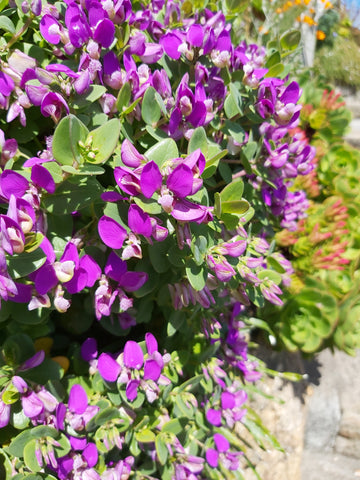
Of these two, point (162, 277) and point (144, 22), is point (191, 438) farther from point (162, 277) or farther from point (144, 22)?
point (144, 22)

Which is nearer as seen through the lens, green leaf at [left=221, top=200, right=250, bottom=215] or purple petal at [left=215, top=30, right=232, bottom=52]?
green leaf at [left=221, top=200, right=250, bottom=215]

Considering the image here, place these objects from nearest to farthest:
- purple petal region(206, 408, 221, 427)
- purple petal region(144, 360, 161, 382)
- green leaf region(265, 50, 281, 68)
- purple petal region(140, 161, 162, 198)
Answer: purple petal region(140, 161, 162, 198), purple petal region(144, 360, 161, 382), green leaf region(265, 50, 281, 68), purple petal region(206, 408, 221, 427)

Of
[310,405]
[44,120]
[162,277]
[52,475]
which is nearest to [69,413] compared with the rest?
[52,475]

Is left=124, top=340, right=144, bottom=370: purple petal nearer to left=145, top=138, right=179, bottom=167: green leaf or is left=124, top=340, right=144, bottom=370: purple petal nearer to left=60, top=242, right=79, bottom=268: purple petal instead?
left=60, top=242, right=79, bottom=268: purple petal

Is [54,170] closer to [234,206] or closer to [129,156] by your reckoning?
[129,156]

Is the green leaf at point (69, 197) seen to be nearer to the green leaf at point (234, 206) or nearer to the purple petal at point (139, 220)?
the purple petal at point (139, 220)

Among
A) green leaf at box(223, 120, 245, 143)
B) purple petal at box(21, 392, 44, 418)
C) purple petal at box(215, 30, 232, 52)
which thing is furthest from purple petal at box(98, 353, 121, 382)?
purple petal at box(215, 30, 232, 52)

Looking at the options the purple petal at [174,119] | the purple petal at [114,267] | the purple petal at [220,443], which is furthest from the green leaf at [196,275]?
the purple petal at [220,443]
